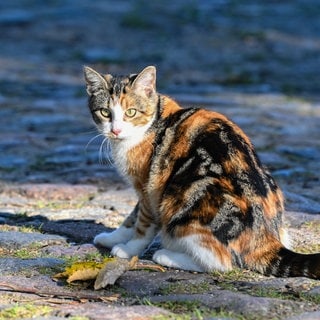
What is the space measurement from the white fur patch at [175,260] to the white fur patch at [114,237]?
0.42 meters

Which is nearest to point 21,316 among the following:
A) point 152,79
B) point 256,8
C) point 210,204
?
point 210,204

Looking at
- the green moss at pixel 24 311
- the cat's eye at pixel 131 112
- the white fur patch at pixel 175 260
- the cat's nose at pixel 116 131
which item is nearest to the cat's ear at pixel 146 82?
the cat's eye at pixel 131 112

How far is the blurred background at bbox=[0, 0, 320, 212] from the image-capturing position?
7586 mm

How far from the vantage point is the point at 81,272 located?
13.8 feet

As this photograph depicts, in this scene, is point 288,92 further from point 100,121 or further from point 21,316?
point 21,316

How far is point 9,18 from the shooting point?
51.2ft

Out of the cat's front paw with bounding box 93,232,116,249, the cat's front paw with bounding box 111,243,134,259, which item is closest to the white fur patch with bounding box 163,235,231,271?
the cat's front paw with bounding box 111,243,134,259

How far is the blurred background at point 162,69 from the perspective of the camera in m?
Answer: 7.59

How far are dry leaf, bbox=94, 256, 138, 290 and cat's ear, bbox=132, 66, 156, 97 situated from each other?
1.17 meters

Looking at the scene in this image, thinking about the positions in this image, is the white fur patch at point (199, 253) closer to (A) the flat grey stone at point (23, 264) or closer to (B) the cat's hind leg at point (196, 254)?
(B) the cat's hind leg at point (196, 254)

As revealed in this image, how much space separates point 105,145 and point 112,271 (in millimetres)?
3450

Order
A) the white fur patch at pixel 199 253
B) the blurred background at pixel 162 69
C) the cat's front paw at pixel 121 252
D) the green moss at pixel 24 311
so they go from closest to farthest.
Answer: the green moss at pixel 24 311 < the white fur patch at pixel 199 253 < the cat's front paw at pixel 121 252 < the blurred background at pixel 162 69

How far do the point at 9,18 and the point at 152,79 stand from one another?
10.8 metres

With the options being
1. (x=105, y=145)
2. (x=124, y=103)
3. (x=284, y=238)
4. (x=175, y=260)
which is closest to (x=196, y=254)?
(x=175, y=260)
